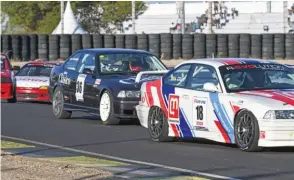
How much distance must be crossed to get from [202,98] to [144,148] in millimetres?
1121

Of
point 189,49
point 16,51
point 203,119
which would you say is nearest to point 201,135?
point 203,119

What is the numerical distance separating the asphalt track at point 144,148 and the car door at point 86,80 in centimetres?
45

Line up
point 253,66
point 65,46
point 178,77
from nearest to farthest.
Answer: point 253,66
point 178,77
point 65,46

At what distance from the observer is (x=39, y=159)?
11531 millimetres

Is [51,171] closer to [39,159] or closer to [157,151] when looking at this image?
[39,159]

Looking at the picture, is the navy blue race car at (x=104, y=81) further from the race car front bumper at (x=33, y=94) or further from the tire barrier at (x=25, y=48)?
the tire barrier at (x=25, y=48)

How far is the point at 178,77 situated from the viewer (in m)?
13.5

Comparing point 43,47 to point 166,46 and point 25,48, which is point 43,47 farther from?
point 166,46

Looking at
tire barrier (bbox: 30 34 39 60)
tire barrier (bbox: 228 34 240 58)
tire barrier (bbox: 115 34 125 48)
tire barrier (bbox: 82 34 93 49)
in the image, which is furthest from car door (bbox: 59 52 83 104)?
tire barrier (bbox: 30 34 39 60)

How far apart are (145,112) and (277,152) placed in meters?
2.86

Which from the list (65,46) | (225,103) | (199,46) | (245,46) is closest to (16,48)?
(65,46)

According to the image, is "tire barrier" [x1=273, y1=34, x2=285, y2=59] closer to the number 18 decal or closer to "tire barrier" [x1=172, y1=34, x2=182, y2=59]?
"tire barrier" [x1=172, y1=34, x2=182, y2=59]

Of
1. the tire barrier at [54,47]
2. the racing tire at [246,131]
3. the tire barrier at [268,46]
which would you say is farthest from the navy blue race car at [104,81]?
the tire barrier at [54,47]

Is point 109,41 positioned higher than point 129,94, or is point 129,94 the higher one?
point 109,41
